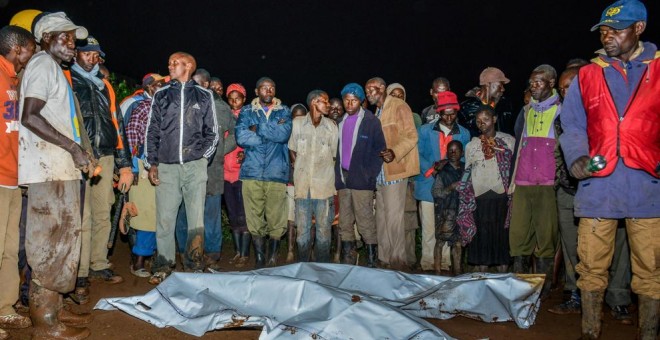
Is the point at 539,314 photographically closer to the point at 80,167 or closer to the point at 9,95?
the point at 80,167

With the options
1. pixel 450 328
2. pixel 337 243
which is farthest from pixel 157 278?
pixel 450 328

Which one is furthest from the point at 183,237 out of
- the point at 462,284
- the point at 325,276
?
the point at 462,284

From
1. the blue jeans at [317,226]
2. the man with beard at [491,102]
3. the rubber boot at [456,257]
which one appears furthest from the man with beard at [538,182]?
the blue jeans at [317,226]

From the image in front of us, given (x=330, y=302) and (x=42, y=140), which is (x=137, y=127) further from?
(x=330, y=302)

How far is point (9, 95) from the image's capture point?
146 inches

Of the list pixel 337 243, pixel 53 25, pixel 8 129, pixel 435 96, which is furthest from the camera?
pixel 435 96

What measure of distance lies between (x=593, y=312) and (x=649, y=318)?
34 cm

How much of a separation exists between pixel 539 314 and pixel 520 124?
2007mm

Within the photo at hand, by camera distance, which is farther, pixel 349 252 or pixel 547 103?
pixel 349 252

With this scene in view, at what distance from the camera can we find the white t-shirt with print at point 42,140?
3443mm

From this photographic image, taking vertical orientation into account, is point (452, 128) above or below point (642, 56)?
below

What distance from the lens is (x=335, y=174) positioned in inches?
243

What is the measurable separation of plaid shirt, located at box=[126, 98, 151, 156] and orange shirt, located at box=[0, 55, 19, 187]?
174 cm

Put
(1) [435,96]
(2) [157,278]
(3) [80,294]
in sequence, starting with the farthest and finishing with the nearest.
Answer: (1) [435,96] < (2) [157,278] < (3) [80,294]
